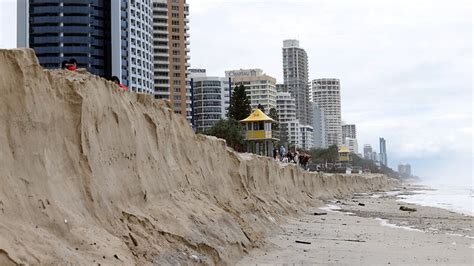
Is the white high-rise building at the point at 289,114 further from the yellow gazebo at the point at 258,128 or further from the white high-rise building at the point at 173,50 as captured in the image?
the yellow gazebo at the point at 258,128

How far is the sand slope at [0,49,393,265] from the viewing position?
277 inches

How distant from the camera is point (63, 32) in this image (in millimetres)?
102500

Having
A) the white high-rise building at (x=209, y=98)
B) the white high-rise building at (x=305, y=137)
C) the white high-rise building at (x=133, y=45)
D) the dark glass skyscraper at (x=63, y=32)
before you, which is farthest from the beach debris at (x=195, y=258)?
the white high-rise building at (x=305, y=137)

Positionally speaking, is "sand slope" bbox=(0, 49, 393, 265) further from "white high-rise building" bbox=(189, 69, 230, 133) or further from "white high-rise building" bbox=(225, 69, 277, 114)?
"white high-rise building" bbox=(225, 69, 277, 114)

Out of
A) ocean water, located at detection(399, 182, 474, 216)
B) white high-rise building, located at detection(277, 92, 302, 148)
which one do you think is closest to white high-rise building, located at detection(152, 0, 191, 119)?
white high-rise building, located at detection(277, 92, 302, 148)

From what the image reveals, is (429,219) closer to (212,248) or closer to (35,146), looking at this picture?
(212,248)

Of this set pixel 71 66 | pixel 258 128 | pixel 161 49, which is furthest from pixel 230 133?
pixel 161 49

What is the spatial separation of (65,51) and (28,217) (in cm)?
10163

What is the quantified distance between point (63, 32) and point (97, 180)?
328 ft

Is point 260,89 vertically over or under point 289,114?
over

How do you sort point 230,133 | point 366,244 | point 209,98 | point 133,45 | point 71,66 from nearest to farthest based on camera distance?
point 71,66 → point 366,244 → point 230,133 → point 133,45 → point 209,98

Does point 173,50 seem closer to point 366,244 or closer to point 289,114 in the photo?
point 289,114

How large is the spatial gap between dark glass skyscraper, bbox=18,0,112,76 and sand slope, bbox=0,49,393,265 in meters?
92.4

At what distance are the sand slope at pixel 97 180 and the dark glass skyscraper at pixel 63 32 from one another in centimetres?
9235
